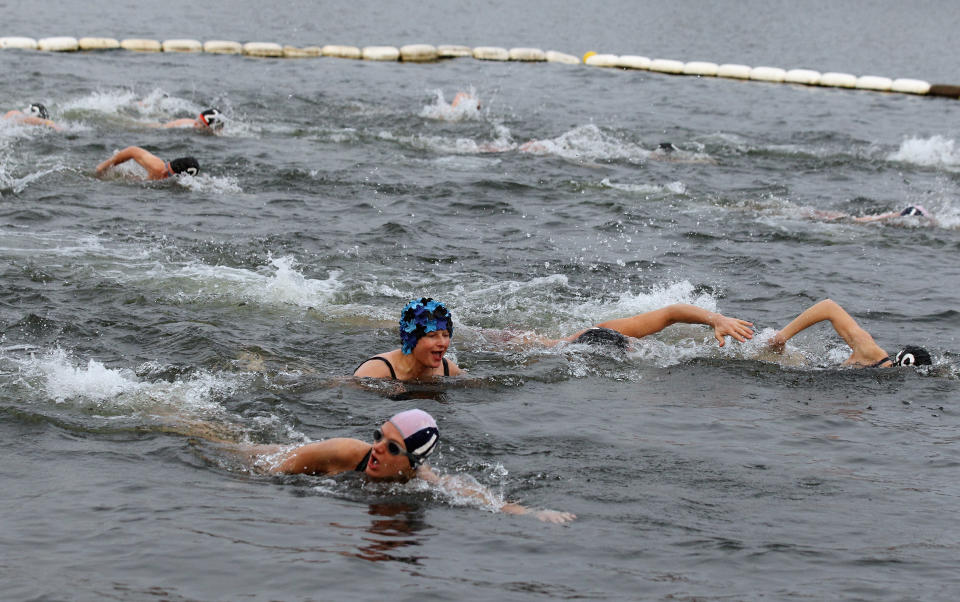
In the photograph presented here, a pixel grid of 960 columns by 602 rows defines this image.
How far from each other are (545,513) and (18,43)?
86.1 ft

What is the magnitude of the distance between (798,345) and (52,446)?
715 centimetres

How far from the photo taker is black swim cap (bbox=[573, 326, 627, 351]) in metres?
9.86

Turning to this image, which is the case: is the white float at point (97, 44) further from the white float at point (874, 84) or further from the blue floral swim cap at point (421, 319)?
the blue floral swim cap at point (421, 319)

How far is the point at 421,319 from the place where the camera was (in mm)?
8305

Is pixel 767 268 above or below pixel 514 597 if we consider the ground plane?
above

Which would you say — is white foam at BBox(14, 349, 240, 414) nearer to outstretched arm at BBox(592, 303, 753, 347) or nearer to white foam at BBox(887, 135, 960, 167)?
outstretched arm at BBox(592, 303, 753, 347)

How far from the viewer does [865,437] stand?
843 centimetres

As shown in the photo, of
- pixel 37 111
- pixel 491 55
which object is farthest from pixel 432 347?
pixel 491 55

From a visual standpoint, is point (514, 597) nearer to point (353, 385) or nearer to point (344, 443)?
point (344, 443)

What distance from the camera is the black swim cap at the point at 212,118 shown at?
18.8 meters

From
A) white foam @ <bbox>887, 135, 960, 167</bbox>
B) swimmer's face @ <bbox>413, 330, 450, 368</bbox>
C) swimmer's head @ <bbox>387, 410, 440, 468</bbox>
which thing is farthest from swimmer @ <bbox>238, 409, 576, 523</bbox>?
white foam @ <bbox>887, 135, 960, 167</bbox>

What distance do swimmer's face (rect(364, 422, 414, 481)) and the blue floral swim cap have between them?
64.7 inches

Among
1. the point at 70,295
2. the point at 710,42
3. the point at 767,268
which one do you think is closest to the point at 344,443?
the point at 70,295

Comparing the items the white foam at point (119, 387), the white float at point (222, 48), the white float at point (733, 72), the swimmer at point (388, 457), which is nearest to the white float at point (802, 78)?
the white float at point (733, 72)
